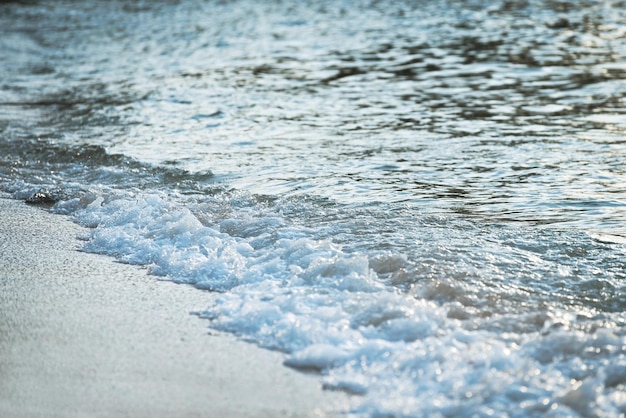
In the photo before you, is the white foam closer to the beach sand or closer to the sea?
the sea

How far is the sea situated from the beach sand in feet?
0.44

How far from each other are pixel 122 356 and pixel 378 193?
3175 mm

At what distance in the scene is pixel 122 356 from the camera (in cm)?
386

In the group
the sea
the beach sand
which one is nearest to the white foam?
the sea

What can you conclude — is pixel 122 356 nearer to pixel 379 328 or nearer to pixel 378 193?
pixel 379 328

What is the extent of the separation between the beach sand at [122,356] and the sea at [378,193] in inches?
5.3

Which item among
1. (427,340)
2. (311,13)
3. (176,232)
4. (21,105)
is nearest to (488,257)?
(427,340)

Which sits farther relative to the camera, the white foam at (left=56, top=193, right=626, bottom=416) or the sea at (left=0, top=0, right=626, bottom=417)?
the sea at (left=0, top=0, right=626, bottom=417)

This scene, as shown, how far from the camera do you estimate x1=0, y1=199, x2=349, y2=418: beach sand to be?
11.2ft

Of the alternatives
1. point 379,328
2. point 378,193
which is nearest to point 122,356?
point 379,328

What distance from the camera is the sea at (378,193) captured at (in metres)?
3.75

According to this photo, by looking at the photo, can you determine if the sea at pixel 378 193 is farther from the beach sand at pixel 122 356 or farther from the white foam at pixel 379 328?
the beach sand at pixel 122 356

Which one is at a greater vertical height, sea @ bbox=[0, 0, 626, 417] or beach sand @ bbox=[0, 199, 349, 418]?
beach sand @ bbox=[0, 199, 349, 418]

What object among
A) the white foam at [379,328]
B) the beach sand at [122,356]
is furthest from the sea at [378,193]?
the beach sand at [122,356]
